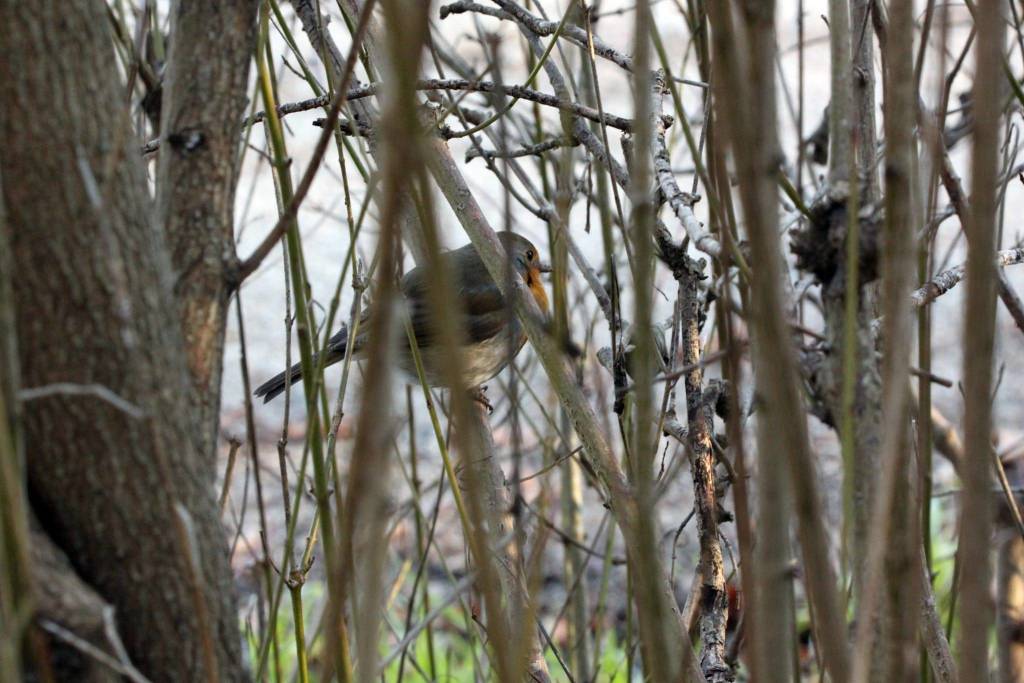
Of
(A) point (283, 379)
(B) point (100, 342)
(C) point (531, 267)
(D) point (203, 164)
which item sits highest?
(C) point (531, 267)

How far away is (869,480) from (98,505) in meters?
0.56

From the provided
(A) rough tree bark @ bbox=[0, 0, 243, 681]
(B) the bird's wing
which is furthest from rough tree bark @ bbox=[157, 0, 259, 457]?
(B) the bird's wing

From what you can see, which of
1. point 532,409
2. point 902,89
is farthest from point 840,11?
point 532,409

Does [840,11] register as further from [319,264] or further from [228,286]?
[319,264]

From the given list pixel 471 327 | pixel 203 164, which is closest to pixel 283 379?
pixel 471 327

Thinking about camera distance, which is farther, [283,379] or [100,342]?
[283,379]

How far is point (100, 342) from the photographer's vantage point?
2.79 feet

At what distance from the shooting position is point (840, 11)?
2.72 ft

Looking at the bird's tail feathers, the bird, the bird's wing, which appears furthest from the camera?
the bird's wing

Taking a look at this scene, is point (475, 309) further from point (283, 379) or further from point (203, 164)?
point (203, 164)

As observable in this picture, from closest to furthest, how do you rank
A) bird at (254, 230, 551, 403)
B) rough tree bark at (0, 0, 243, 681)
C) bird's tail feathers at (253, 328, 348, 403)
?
rough tree bark at (0, 0, 243, 681) < bird's tail feathers at (253, 328, 348, 403) < bird at (254, 230, 551, 403)

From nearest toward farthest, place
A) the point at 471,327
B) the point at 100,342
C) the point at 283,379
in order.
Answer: the point at 100,342 < the point at 283,379 < the point at 471,327

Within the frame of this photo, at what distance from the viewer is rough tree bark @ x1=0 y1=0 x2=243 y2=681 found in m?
0.83

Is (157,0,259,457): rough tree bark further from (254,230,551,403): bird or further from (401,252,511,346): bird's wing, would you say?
(401,252,511,346): bird's wing
